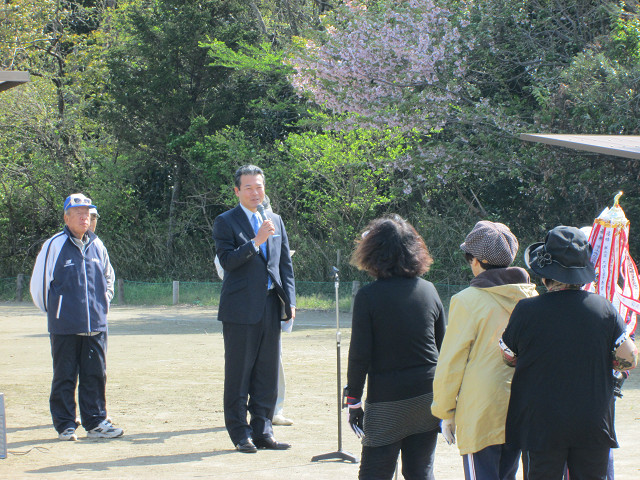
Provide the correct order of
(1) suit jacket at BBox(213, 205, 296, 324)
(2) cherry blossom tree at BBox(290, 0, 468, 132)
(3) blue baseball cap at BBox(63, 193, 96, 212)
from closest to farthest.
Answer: (1) suit jacket at BBox(213, 205, 296, 324)
(3) blue baseball cap at BBox(63, 193, 96, 212)
(2) cherry blossom tree at BBox(290, 0, 468, 132)

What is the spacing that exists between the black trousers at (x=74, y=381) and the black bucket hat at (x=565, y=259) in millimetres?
4194

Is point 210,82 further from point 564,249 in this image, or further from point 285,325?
point 564,249

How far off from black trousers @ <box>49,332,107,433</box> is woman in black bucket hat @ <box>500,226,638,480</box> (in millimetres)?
4129

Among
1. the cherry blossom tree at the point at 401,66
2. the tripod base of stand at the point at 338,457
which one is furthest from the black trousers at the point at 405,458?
the cherry blossom tree at the point at 401,66

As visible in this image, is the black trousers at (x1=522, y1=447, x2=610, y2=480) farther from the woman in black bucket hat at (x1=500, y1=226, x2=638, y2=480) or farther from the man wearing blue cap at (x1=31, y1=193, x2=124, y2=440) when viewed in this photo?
the man wearing blue cap at (x1=31, y1=193, x2=124, y2=440)

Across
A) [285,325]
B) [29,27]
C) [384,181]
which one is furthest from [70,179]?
[285,325]

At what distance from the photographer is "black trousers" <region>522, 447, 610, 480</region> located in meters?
3.59

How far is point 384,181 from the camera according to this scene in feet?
80.1

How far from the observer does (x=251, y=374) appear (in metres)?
6.52

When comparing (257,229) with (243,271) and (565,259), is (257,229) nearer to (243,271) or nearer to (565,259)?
(243,271)

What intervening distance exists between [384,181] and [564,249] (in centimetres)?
2074

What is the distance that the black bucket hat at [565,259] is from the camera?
3.69 meters

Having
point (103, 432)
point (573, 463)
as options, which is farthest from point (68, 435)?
point (573, 463)

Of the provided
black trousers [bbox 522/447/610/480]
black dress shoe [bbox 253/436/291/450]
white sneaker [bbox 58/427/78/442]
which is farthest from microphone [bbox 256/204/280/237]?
black trousers [bbox 522/447/610/480]
